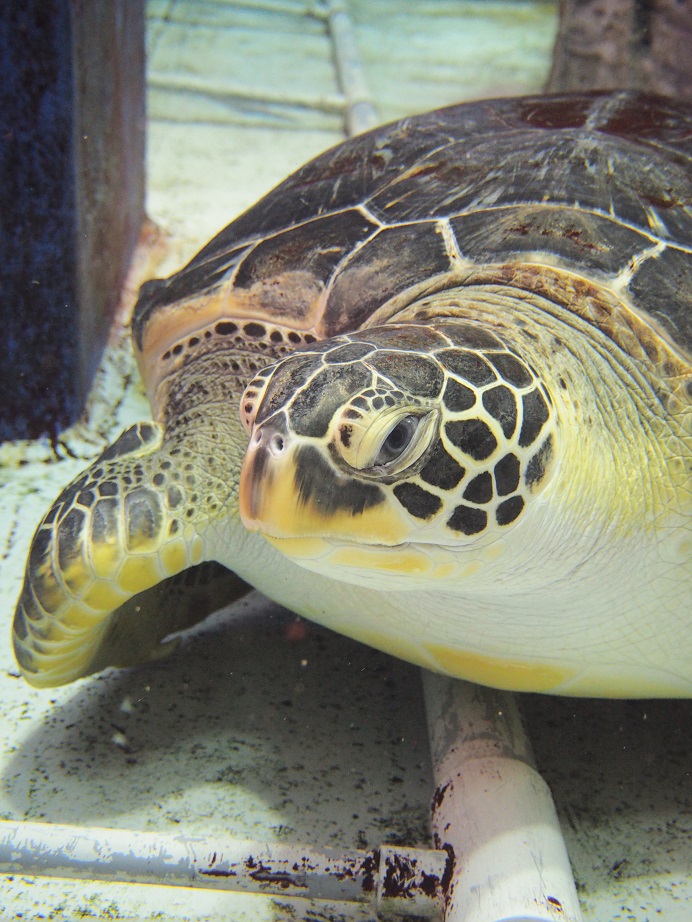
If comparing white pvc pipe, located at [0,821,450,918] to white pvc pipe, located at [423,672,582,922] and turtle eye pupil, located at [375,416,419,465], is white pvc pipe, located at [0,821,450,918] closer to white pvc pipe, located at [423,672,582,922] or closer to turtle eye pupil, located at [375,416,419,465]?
white pvc pipe, located at [423,672,582,922]

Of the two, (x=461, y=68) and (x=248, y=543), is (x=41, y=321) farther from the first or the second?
(x=461, y=68)

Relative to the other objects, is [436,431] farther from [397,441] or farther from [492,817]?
[492,817]

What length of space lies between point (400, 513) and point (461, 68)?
683 cm

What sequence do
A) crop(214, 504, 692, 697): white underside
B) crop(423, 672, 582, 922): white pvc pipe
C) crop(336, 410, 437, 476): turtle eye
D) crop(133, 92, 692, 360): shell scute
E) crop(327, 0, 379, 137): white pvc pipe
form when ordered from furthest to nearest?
crop(327, 0, 379, 137): white pvc pipe
crop(133, 92, 692, 360): shell scute
crop(214, 504, 692, 697): white underside
crop(423, 672, 582, 922): white pvc pipe
crop(336, 410, 437, 476): turtle eye

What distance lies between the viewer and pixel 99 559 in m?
1.32

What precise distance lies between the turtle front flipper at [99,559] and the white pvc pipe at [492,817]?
1.70 ft

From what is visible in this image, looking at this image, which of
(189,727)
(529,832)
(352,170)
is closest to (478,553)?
(529,832)

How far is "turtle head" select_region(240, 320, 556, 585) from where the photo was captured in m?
0.94

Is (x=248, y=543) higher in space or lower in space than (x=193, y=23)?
higher

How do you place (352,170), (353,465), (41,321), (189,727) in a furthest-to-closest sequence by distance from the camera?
(41,321) < (352,170) < (189,727) < (353,465)

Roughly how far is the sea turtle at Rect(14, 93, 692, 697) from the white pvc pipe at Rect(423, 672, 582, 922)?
7cm

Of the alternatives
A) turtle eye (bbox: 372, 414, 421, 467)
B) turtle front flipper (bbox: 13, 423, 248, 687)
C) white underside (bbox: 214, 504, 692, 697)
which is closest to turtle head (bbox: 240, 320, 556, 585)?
turtle eye (bbox: 372, 414, 421, 467)

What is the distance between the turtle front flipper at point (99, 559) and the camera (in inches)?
52.4

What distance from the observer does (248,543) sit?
142 cm
